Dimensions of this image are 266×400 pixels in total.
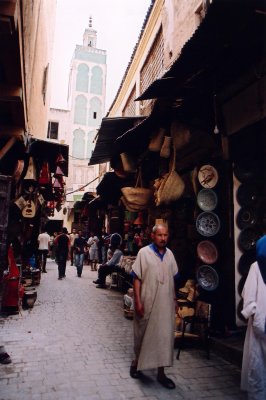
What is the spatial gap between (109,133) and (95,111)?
24684 millimetres

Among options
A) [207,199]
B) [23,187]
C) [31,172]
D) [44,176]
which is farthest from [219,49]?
[23,187]

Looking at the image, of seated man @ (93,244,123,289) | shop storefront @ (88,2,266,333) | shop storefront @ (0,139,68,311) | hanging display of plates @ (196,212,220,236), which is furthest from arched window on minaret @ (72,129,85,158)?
hanging display of plates @ (196,212,220,236)

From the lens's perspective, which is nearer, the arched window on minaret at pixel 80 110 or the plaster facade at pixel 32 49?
the plaster facade at pixel 32 49

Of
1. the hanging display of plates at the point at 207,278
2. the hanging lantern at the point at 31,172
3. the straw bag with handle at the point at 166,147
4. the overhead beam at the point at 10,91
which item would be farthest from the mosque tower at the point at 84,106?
the hanging display of plates at the point at 207,278

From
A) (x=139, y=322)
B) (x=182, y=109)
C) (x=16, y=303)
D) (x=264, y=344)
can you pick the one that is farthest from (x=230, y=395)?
(x=16, y=303)

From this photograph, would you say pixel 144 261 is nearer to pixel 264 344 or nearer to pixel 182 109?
pixel 264 344

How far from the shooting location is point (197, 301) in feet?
18.2

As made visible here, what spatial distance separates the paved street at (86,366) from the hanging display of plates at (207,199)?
238cm

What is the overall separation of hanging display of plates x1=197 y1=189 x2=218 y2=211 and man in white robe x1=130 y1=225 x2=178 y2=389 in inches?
70.2

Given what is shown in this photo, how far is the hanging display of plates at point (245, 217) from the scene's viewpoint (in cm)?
544

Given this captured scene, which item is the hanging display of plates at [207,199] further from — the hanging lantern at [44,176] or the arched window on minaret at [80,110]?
the arched window on minaret at [80,110]

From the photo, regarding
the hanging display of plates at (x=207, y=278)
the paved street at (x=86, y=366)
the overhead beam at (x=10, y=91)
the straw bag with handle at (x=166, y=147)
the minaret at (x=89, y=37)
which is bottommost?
the paved street at (x=86, y=366)

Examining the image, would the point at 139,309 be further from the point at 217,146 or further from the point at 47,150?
the point at 47,150

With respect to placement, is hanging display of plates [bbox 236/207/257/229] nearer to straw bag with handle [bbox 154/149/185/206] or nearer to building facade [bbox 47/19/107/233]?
straw bag with handle [bbox 154/149/185/206]
